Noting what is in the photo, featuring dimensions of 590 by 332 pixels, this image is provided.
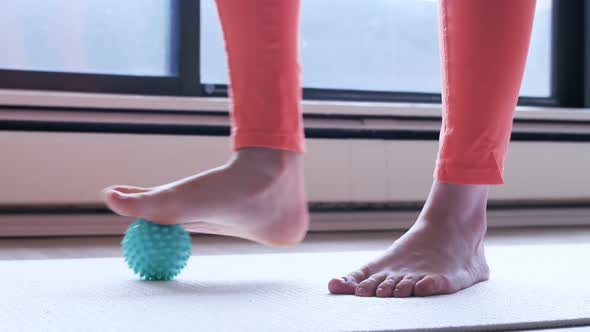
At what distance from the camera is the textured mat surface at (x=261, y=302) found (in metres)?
0.85

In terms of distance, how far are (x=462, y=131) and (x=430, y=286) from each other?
226 mm

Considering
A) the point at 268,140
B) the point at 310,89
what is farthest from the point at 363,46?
the point at 268,140

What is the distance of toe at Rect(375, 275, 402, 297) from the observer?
106 cm

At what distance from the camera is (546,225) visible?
2.85m

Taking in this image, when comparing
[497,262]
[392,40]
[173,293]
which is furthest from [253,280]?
[392,40]

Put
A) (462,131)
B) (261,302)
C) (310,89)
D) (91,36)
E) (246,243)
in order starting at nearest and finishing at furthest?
(261,302) < (462,131) < (246,243) < (91,36) < (310,89)

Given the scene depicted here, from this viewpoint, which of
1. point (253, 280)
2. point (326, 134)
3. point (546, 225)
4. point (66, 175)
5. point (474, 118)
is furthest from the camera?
point (546, 225)

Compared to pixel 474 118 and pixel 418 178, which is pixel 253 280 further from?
pixel 418 178

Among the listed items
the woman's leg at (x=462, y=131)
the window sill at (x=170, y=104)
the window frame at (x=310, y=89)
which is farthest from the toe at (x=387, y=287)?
the window frame at (x=310, y=89)

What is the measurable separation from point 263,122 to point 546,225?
6.77ft

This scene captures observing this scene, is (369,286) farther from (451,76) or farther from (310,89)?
(310,89)

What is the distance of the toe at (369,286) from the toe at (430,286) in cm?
6

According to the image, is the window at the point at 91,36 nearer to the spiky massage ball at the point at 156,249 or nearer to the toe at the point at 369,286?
the spiky massage ball at the point at 156,249

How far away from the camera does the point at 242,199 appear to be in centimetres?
110
